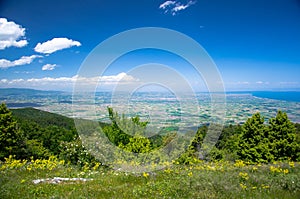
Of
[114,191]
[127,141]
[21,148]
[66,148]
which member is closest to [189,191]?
[114,191]

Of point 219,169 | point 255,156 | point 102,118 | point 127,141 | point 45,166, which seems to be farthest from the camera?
point 255,156

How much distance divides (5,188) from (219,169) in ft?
30.7

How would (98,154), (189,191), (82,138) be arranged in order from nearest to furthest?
1. (189,191)
2. (98,154)
3. (82,138)

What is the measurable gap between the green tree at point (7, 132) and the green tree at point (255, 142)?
30910 millimetres

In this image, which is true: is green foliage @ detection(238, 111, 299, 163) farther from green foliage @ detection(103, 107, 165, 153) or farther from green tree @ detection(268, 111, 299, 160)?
green foliage @ detection(103, 107, 165, 153)


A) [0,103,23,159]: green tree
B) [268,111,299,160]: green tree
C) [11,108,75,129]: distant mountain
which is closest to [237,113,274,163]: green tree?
[268,111,299,160]: green tree

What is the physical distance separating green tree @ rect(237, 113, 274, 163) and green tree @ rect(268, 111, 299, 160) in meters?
0.97

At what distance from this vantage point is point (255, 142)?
30109 mm

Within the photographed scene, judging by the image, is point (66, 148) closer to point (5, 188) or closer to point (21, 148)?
point (5, 188)

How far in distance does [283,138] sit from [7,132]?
35.3m

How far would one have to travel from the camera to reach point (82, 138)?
18.3 metres

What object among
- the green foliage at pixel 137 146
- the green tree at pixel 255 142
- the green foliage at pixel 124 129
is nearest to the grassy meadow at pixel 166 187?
the green foliage at pixel 137 146

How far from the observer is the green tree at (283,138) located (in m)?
27.4

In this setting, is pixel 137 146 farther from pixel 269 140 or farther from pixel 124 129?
pixel 269 140
